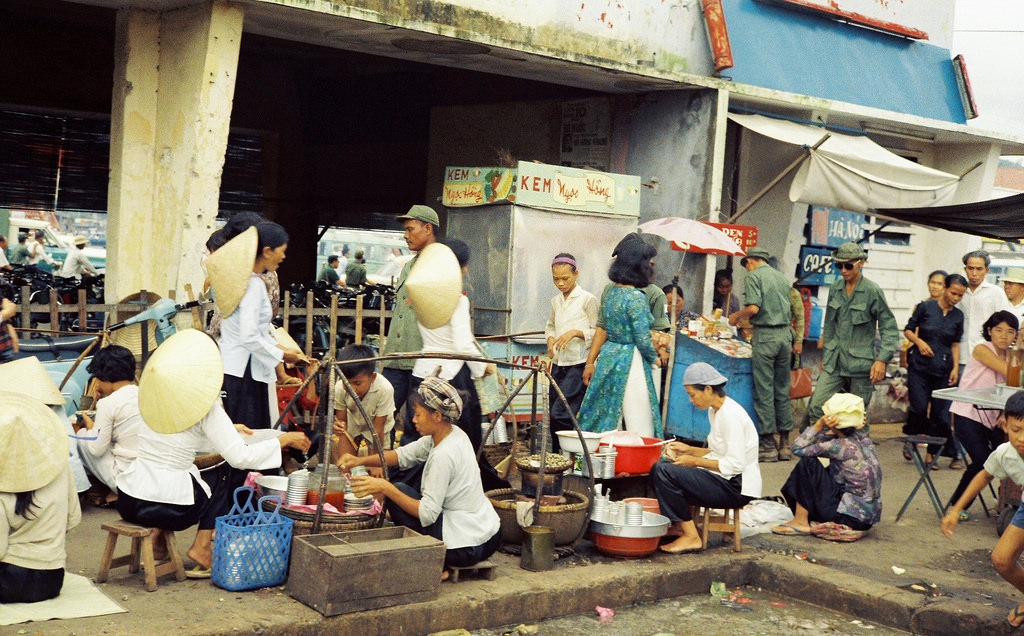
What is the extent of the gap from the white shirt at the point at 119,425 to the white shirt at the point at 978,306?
7060mm

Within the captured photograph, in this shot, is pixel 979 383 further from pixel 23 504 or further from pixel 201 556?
pixel 23 504

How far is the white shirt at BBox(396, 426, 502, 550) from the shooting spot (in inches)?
215

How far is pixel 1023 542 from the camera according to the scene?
16.9 feet

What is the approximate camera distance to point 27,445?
4.49 m

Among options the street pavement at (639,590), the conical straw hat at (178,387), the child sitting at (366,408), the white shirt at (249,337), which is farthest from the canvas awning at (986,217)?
the conical straw hat at (178,387)

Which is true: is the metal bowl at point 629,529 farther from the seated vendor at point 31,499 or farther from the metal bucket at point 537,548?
the seated vendor at point 31,499

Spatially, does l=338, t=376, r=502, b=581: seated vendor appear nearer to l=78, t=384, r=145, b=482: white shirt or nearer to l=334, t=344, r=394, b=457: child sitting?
l=334, t=344, r=394, b=457: child sitting

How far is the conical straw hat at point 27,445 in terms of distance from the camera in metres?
Result: 4.46

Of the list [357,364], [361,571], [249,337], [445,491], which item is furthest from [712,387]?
[249,337]

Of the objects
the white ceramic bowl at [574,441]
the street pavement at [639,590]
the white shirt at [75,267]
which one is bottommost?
the street pavement at [639,590]

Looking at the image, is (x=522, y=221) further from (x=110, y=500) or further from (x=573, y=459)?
(x=110, y=500)

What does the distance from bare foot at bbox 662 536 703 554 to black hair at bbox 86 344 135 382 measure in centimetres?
326

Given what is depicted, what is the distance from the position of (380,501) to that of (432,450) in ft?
1.68

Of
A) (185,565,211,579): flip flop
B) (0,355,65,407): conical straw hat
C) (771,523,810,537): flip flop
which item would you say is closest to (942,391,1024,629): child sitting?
(771,523,810,537): flip flop
